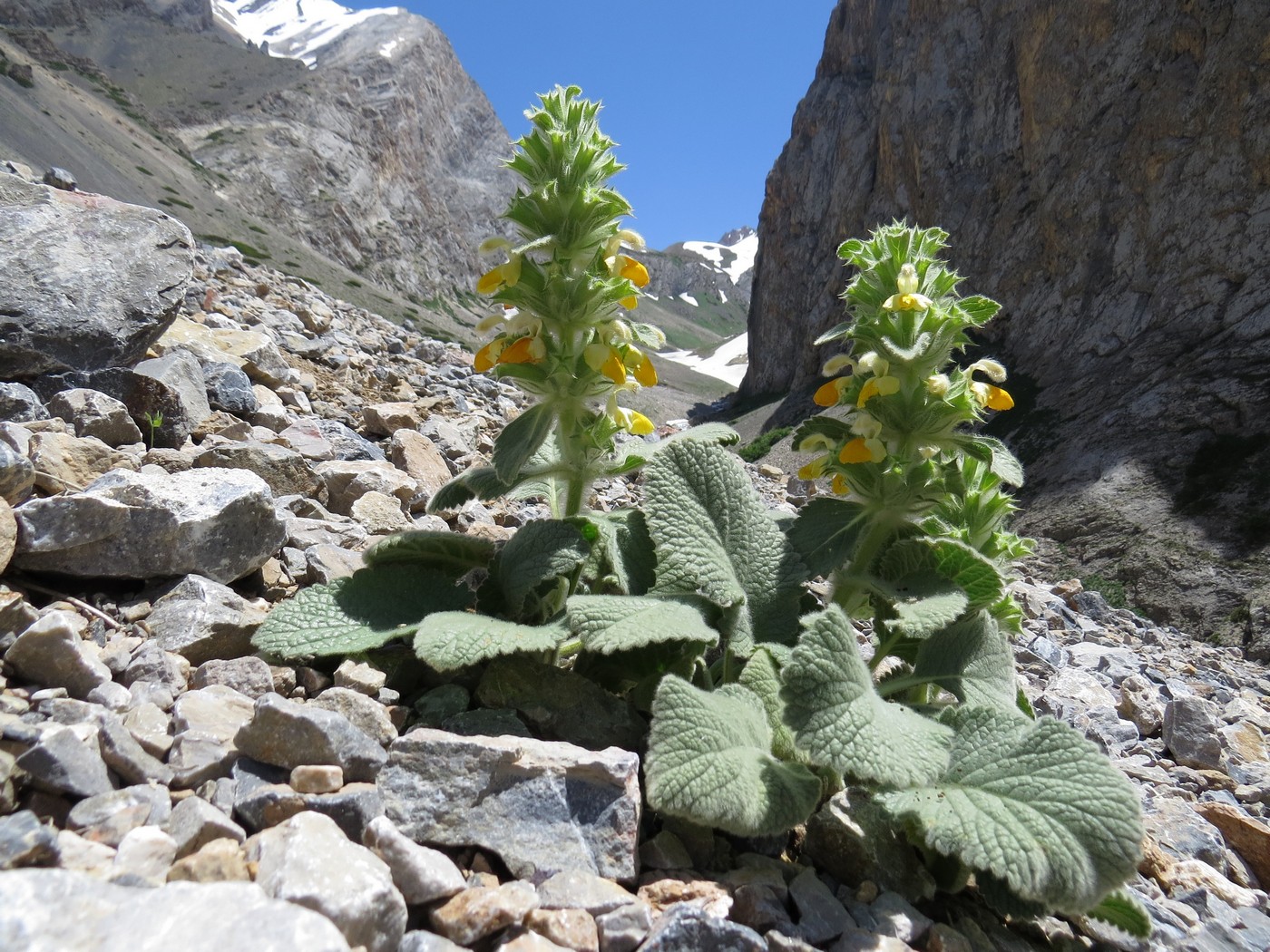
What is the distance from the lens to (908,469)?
2736 mm

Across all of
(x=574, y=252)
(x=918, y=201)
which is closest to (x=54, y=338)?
(x=574, y=252)

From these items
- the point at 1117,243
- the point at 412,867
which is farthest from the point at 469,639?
the point at 1117,243

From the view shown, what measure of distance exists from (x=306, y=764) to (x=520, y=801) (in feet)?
1.85

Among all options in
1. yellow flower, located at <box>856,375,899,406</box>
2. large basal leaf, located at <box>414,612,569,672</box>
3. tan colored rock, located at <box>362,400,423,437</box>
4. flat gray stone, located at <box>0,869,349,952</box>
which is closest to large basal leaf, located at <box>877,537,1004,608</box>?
yellow flower, located at <box>856,375,899,406</box>

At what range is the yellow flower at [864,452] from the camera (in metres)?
2.70

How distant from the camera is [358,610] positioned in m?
2.64

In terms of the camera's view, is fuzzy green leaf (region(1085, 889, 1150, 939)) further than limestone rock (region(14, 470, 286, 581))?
No

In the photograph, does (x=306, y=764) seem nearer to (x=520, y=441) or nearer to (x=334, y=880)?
(x=334, y=880)

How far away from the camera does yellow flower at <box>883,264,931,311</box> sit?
2.55m

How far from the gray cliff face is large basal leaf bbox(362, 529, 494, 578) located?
70793mm

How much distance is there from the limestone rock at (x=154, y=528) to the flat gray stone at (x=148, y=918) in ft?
5.94

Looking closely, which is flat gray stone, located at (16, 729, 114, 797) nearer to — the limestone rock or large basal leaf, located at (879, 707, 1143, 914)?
the limestone rock

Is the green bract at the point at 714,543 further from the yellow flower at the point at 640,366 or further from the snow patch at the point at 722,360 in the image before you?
the snow patch at the point at 722,360

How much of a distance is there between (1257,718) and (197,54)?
434 feet
